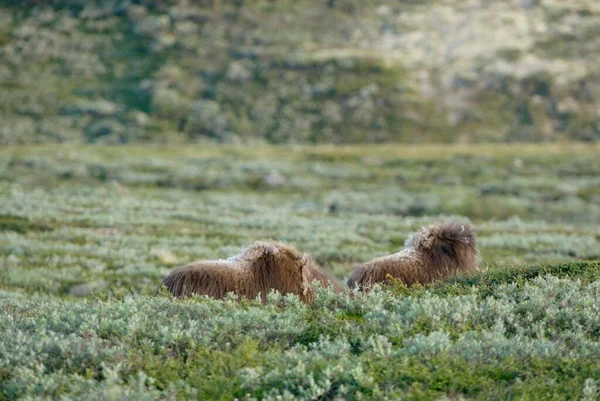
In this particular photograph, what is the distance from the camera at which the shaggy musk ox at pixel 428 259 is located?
34.2 feet

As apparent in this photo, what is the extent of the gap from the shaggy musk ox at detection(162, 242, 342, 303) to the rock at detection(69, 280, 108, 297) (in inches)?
206

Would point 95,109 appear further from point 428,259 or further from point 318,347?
point 318,347

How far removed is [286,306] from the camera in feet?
26.9

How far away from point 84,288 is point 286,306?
762cm

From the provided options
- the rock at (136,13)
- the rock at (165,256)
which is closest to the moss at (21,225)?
the rock at (165,256)

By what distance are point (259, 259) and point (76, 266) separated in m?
7.91

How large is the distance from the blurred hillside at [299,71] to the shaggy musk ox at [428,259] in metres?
57.1

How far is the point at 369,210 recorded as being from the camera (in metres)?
32.6

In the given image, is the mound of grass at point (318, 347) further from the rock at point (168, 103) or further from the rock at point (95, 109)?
the rock at point (95, 109)

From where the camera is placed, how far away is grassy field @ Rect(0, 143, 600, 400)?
19.6 feet

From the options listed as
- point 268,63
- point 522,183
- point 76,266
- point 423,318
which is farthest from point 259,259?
point 268,63

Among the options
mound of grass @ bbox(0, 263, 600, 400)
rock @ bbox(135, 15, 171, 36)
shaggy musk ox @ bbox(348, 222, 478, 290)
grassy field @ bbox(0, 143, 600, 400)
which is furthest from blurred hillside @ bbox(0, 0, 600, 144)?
mound of grass @ bbox(0, 263, 600, 400)

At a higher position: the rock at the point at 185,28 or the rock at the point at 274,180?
the rock at the point at 185,28

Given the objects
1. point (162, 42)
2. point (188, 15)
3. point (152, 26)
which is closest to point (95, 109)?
point (162, 42)
